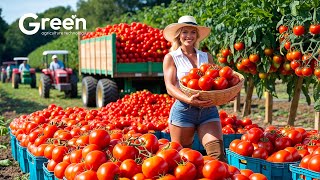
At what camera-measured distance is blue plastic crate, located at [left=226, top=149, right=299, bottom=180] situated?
4172 mm

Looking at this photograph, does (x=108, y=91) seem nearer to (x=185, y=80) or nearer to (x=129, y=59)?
(x=129, y=59)

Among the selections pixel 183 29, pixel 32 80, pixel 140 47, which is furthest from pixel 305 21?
pixel 32 80

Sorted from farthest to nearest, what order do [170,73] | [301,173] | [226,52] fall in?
[226,52], [170,73], [301,173]

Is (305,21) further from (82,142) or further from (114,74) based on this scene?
(114,74)

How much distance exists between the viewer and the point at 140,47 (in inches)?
436

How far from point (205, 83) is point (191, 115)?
433 millimetres

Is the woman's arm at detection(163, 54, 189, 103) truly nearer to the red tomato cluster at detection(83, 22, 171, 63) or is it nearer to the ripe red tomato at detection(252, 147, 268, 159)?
the ripe red tomato at detection(252, 147, 268, 159)

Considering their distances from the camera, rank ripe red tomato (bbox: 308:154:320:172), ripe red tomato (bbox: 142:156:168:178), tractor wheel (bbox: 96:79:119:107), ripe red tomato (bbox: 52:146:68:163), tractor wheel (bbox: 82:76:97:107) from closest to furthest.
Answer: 1. ripe red tomato (bbox: 142:156:168:178)
2. ripe red tomato (bbox: 308:154:320:172)
3. ripe red tomato (bbox: 52:146:68:163)
4. tractor wheel (bbox: 96:79:119:107)
5. tractor wheel (bbox: 82:76:97:107)

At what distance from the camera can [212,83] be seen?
13.6 feet

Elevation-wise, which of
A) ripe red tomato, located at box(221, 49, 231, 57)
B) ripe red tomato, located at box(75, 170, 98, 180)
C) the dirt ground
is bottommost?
the dirt ground

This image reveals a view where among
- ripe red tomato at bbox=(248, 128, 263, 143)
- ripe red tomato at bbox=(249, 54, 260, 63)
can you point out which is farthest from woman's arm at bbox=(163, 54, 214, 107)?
ripe red tomato at bbox=(249, 54, 260, 63)

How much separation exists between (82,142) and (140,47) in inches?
290

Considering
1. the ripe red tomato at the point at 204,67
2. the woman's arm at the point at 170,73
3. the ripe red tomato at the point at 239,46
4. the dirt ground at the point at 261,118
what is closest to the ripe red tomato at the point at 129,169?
the woman's arm at the point at 170,73

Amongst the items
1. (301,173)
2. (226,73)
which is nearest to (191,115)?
(226,73)
